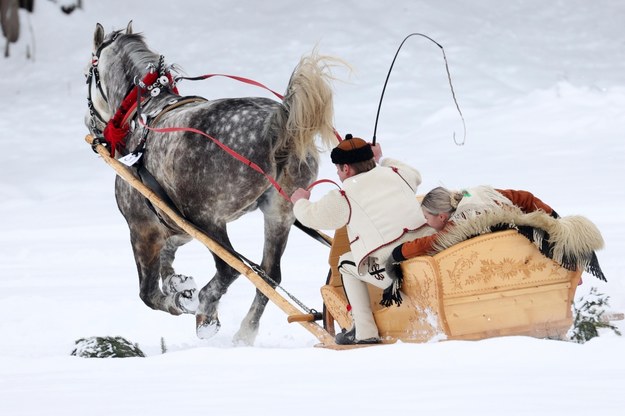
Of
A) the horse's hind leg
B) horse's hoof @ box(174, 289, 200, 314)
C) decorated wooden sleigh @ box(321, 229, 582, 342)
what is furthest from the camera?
horse's hoof @ box(174, 289, 200, 314)

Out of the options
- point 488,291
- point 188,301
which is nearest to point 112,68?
point 188,301

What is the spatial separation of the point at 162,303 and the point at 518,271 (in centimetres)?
308

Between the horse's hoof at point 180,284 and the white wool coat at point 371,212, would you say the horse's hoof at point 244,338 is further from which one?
the white wool coat at point 371,212

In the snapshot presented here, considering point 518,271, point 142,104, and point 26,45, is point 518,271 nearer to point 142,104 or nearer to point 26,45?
point 142,104

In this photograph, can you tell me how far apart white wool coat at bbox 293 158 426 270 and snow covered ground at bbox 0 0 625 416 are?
621mm

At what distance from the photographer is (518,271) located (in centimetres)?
429

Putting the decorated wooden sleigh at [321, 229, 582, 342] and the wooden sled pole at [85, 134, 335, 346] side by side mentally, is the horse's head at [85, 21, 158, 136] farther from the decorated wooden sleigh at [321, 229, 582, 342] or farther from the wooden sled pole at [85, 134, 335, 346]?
the decorated wooden sleigh at [321, 229, 582, 342]

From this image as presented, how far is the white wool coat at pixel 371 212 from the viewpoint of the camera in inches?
181

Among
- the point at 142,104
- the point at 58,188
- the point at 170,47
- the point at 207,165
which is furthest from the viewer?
the point at 170,47

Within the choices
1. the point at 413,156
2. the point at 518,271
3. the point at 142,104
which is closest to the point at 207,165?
the point at 142,104

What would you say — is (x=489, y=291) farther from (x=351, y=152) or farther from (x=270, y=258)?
(x=270, y=258)

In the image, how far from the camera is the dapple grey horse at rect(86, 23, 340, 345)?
555cm

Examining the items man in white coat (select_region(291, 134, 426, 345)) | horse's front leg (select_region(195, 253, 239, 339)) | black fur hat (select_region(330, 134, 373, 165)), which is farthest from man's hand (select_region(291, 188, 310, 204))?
horse's front leg (select_region(195, 253, 239, 339))

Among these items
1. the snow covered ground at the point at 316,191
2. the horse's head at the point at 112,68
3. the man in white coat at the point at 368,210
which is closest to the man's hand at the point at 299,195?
the man in white coat at the point at 368,210
